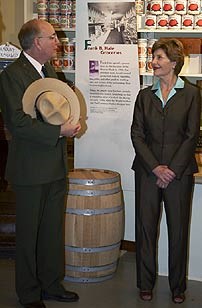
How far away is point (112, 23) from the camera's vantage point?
4.45 metres

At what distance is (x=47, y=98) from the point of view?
3.47 metres

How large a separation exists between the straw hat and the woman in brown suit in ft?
1.54

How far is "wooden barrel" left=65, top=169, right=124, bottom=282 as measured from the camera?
4020 millimetres

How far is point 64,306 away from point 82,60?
71.3 inches

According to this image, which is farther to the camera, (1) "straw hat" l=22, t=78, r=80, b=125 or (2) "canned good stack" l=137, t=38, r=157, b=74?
(2) "canned good stack" l=137, t=38, r=157, b=74

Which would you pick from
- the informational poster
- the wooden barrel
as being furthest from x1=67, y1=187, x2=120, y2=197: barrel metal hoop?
the informational poster

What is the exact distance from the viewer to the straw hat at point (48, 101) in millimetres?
3418

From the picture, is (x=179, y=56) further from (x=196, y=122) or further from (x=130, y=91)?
(x=130, y=91)

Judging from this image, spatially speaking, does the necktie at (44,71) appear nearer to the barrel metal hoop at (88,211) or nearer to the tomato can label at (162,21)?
the barrel metal hoop at (88,211)

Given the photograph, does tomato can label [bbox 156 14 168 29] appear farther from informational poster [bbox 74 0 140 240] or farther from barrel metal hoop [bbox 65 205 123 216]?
barrel metal hoop [bbox 65 205 123 216]

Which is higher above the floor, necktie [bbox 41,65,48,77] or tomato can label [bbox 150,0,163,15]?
tomato can label [bbox 150,0,163,15]

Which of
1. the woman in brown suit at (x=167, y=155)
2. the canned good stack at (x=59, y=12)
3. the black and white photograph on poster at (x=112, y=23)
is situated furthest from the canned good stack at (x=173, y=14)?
the woman in brown suit at (x=167, y=155)

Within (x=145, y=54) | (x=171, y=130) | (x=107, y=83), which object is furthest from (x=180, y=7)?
(x=171, y=130)

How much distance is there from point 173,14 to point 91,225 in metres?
1.66
